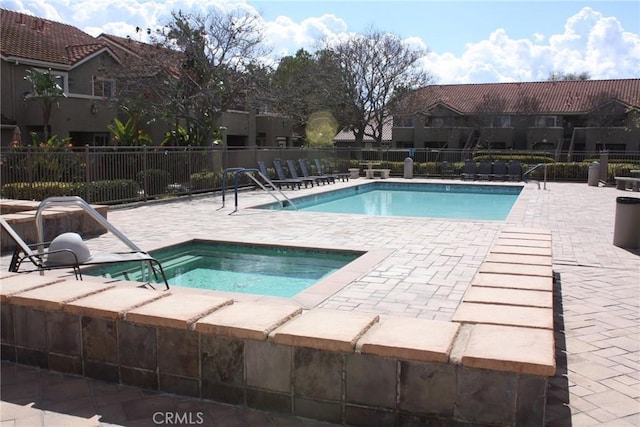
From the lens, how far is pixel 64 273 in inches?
249

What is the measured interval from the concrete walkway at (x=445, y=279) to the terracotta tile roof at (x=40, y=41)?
1339cm

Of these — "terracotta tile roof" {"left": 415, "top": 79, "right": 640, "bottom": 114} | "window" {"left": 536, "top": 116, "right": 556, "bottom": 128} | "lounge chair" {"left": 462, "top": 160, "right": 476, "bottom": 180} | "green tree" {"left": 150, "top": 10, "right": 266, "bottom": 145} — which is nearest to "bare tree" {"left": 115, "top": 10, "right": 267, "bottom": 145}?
"green tree" {"left": 150, "top": 10, "right": 266, "bottom": 145}

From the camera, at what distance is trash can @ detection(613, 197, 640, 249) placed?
899cm

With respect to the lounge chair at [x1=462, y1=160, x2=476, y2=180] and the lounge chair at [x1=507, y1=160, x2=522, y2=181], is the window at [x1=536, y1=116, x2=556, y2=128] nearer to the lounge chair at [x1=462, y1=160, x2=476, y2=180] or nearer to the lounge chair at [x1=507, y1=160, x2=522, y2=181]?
the lounge chair at [x1=462, y1=160, x2=476, y2=180]

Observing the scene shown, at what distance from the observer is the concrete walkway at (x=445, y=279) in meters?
3.28

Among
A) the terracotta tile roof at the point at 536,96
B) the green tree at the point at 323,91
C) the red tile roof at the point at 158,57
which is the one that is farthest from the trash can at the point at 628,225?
the terracotta tile roof at the point at 536,96

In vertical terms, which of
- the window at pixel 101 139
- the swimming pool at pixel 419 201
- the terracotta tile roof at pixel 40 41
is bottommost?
the swimming pool at pixel 419 201

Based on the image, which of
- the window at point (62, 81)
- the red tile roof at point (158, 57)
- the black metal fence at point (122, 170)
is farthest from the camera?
the window at point (62, 81)

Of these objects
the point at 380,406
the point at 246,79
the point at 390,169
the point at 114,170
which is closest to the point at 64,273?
the point at 380,406

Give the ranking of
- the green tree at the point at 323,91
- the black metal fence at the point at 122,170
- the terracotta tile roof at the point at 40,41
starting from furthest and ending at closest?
the green tree at the point at 323,91
the terracotta tile roof at the point at 40,41
the black metal fence at the point at 122,170

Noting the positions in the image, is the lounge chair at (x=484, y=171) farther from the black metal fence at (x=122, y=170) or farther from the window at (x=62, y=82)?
the window at (x=62, y=82)

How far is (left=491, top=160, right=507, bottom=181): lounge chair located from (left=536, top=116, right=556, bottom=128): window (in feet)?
70.6

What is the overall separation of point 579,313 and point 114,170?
40.4 ft

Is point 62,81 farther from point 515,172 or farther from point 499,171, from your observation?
point 515,172
